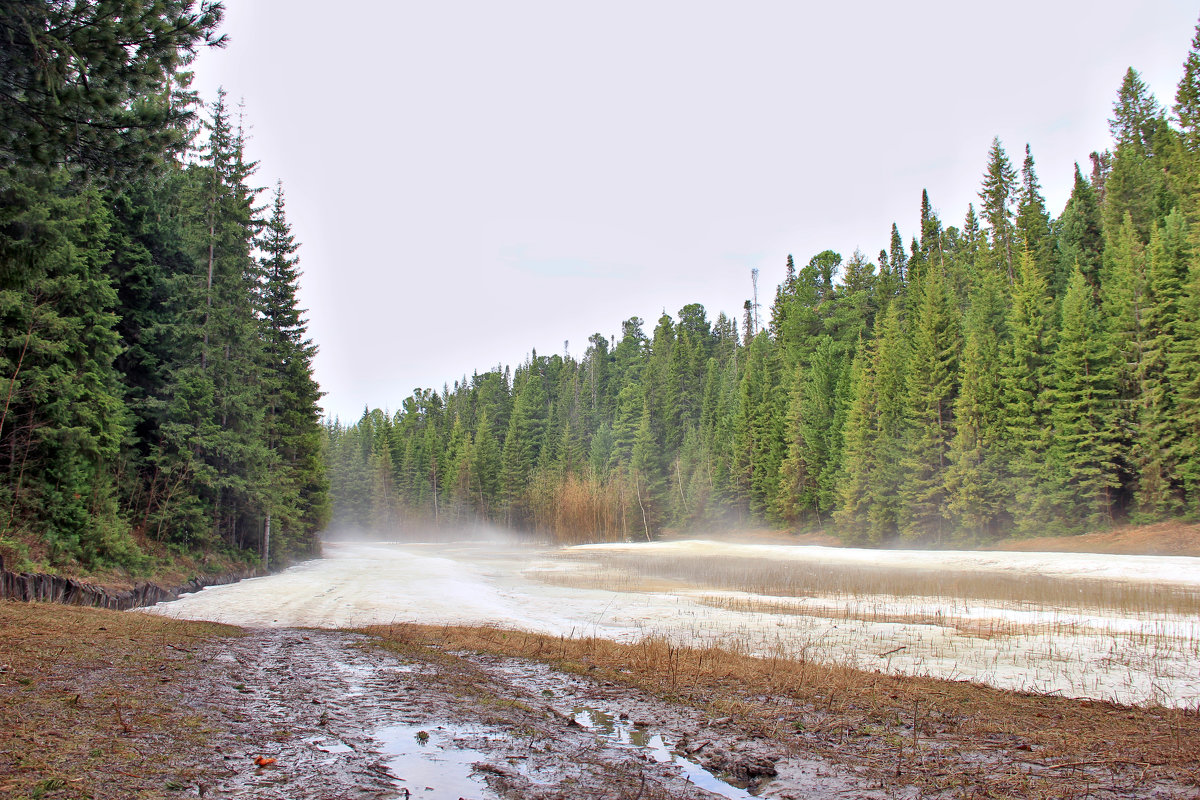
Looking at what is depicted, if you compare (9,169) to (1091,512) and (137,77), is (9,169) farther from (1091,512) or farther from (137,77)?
(1091,512)

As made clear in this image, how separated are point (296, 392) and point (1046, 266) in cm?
6198

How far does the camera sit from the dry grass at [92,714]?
3746 mm

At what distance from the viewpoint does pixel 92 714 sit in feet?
16.7

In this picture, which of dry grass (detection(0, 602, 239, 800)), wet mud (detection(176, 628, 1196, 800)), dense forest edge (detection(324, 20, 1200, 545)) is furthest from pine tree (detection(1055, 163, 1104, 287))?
dry grass (detection(0, 602, 239, 800))

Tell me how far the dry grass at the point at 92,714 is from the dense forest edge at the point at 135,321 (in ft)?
16.5

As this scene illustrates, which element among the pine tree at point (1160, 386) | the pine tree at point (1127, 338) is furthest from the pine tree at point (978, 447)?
the pine tree at point (1160, 386)

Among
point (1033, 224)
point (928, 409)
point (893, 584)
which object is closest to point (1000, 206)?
point (1033, 224)

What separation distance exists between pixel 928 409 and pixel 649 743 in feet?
160

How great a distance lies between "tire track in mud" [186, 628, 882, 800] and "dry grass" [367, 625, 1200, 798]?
20.6 inches

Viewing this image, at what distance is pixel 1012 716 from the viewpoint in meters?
6.22

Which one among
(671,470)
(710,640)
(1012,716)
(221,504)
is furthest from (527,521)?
(1012,716)

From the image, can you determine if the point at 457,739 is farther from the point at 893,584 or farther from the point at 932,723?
the point at 893,584

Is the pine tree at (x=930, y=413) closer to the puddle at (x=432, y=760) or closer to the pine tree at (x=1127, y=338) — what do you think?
the pine tree at (x=1127, y=338)

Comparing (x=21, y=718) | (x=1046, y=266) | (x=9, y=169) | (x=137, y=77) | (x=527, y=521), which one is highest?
(x=1046, y=266)
